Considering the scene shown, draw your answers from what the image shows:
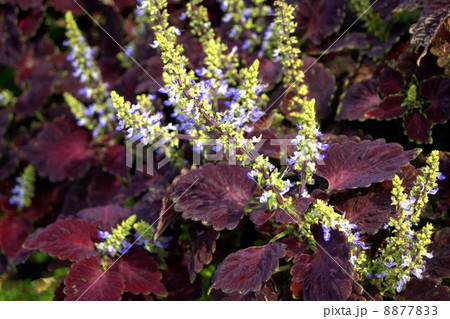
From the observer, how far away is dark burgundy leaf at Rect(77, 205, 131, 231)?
8.57 feet

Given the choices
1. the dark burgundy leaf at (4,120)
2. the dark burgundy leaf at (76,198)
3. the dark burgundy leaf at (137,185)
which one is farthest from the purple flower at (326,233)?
the dark burgundy leaf at (4,120)

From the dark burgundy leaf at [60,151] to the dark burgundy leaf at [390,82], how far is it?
153 cm

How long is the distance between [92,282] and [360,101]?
133 cm

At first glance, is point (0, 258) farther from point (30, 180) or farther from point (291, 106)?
point (291, 106)

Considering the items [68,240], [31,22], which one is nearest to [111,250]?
[68,240]

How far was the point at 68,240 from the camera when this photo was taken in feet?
8.14

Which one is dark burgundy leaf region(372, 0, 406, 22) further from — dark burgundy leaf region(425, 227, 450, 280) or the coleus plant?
dark burgundy leaf region(425, 227, 450, 280)

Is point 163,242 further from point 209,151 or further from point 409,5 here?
point 409,5

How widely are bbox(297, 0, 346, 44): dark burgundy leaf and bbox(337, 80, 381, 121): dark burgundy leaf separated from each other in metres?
0.41

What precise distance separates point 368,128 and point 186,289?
3.60ft
